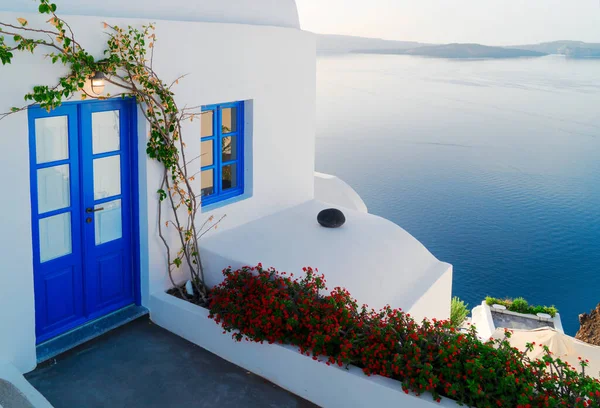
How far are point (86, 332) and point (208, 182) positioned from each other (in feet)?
7.66

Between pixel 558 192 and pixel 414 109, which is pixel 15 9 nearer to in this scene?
pixel 558 192

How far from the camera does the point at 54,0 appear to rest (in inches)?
222

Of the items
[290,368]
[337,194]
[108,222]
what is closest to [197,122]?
[108,222]

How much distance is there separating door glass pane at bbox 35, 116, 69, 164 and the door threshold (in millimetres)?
1687

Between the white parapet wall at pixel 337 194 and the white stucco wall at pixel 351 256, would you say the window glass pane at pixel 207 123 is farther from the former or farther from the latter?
the white parapet wall at pixel 337 194

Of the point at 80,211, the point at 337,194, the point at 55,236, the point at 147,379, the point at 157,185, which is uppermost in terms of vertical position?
the point at 157,185

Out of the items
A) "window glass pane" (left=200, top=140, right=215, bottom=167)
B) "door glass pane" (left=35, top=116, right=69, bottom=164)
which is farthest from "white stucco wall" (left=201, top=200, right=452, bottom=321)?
"door glass pane" (left=35, top=116, right=69, bottom=164)

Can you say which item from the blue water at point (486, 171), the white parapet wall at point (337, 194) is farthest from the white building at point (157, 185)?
the blue water at point (486, 171)

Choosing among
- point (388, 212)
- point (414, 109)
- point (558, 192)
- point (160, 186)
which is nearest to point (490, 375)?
point (160, 186)

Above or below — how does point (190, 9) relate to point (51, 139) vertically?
above

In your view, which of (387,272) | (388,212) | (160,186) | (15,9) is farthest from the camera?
(388,212)

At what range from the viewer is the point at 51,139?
5738 mm

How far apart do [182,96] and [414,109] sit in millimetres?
73334

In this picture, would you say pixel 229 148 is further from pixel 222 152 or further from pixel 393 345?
pixel 393 345
